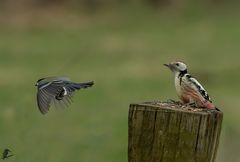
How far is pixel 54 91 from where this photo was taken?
5957 mm

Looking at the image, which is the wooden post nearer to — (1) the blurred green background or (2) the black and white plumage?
(2) the black and white plumage

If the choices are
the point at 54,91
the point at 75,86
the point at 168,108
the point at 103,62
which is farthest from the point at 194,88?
the point at 103,62

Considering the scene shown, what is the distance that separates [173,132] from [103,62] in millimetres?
16530

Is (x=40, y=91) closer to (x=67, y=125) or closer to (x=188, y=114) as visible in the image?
(x=188, y=114)

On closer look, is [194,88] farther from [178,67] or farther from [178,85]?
[178,67]

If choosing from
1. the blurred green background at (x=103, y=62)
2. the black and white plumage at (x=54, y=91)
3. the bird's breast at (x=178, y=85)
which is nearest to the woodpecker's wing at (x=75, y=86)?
the black and white plumage at (x=54, y=91)

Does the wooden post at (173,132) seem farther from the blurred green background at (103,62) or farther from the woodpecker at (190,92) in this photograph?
the blurred green background at (103,62)

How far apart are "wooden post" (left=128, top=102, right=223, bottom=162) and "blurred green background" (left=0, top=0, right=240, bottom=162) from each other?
2.28m

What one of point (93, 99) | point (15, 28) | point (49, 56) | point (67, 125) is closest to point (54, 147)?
point (67, 125)

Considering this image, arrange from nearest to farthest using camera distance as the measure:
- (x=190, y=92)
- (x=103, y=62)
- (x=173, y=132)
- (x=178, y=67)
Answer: (x=173, y=132), (x=190, y=92), (x=178, y=67), (x=103, y=62)

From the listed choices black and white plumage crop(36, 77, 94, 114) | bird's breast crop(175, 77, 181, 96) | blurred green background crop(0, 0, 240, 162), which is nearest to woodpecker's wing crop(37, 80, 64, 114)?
black and white plumage crop(36, 77, 94, 114)

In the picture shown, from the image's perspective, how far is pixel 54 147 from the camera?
895 centimetres

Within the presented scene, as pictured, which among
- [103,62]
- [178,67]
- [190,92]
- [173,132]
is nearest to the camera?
[173,132]

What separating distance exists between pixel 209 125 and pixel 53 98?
3.58ft
